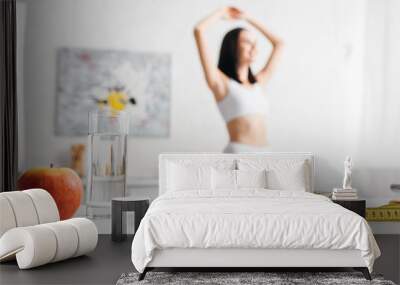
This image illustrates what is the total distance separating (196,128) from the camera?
672cm

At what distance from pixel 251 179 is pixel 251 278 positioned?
67.0 inches

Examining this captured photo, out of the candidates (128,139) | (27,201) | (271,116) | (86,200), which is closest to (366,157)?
(271,116)

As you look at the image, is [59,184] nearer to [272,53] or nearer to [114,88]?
[114,88]

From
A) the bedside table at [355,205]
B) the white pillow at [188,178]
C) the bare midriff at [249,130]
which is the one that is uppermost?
the bare midriff at [249,130]

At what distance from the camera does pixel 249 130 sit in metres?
6.75

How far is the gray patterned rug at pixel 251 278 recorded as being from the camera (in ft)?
14.0

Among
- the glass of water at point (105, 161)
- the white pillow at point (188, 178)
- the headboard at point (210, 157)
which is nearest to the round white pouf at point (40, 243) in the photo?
the white pillow at point (188, 178)

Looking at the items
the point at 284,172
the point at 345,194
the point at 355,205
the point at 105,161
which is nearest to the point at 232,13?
the point at 284,172

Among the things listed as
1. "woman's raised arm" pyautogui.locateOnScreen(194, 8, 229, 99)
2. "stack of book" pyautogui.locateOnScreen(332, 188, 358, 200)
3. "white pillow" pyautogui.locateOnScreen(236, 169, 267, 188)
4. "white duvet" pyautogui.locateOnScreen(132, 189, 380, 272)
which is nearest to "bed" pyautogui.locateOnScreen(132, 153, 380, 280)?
"white duvet" pyautogui.locateOnScreen(132, 189, 380, 272)

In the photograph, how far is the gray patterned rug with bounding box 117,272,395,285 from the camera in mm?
4266

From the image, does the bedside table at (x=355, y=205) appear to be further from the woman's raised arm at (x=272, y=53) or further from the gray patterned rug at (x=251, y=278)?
the woman's raised arm at (x=272, y=53)

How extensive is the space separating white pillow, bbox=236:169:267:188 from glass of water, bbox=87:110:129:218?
4.54 ft

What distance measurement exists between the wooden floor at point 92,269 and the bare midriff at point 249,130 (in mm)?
1850

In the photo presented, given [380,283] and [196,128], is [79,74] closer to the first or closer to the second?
[196,128]
